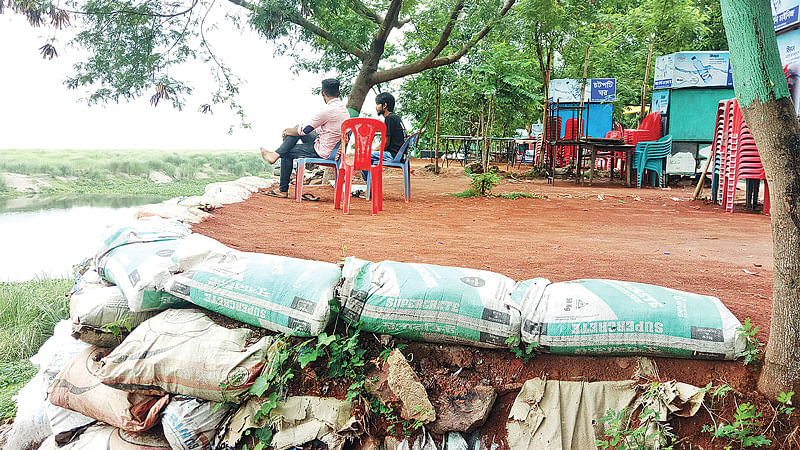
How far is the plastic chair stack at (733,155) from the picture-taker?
15.9 ft

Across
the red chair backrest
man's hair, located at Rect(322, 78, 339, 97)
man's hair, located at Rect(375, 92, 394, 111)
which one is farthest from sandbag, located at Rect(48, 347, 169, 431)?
man's hair, located at Rect(375, 92, 394, 111)

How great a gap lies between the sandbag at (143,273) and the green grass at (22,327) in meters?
1.00

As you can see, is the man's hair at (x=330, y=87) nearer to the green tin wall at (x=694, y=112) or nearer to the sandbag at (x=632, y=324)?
the sandbag at (x=632, y=324)

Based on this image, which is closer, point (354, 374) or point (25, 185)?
point (354, 374)

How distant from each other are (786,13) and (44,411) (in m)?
7.01

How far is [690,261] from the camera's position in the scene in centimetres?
267

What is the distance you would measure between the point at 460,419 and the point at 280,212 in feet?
12.5

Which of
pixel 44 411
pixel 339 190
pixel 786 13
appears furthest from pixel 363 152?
pixel 786 13

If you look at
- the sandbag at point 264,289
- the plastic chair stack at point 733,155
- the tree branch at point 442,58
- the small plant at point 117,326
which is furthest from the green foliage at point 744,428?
the tree branch at point 442,58

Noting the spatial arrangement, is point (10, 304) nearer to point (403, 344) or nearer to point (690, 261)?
point (403, 344)

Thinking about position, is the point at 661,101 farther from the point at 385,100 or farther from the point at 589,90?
the point at 385,100

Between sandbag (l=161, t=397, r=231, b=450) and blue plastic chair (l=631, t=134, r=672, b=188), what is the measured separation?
8241 millimetres

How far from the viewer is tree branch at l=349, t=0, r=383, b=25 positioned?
7549 millimetres

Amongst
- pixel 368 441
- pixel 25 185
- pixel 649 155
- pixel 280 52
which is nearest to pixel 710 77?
pixel 649 155
